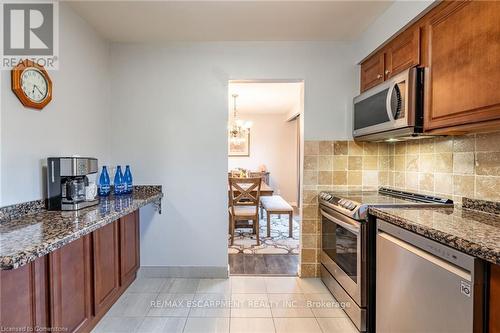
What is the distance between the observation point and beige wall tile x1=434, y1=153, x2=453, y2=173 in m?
1.91

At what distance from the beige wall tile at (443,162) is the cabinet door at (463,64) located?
40 cm

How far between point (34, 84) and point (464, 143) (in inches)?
110

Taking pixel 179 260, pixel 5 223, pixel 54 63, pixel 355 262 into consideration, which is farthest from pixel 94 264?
pixel 355 262

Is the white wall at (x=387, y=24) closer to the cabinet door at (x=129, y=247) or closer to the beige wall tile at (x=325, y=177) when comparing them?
the beige wall tile at (x=325, y=177)

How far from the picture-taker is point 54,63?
6.31 ft

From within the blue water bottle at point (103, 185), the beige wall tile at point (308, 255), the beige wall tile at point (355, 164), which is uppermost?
the beige wall tile at point (355, 164)

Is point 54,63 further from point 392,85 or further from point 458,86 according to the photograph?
point 458,86

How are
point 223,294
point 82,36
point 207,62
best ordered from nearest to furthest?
1. point 82,36
2. point 223,294
3. point 207,62

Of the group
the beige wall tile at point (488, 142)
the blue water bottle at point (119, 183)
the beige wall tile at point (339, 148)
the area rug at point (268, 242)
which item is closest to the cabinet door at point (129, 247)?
the blue water bottle at point (119, 183)

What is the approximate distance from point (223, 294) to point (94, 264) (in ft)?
3.54

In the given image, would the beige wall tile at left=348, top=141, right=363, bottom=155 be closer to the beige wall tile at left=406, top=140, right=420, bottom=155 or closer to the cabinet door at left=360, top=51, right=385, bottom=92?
the beige wall tile at left=406, top=140, right=420, bottom=155

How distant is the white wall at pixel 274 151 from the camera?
6.77m

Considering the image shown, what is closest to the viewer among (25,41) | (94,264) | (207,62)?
(25,41)

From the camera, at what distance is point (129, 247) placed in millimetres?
2410
